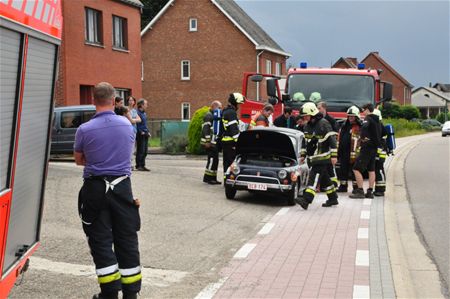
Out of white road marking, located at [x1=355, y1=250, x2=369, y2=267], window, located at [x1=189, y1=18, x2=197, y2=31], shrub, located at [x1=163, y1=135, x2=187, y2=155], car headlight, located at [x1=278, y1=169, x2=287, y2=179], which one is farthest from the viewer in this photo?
window, located at [x1=189, y1=18, x2=197, y2=31]

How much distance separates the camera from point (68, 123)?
19734mm

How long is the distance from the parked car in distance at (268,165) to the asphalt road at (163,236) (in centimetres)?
38

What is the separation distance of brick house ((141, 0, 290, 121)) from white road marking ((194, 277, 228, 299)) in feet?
116

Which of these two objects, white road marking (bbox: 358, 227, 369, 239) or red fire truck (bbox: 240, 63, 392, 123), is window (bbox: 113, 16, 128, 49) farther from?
white road marking (bbox: 358, 227, 369, 239)

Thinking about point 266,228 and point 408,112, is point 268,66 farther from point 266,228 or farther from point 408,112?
point 408,112

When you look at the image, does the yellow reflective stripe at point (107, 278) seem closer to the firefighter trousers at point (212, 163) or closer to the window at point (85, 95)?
the firefighter trousers at point (212, 163)

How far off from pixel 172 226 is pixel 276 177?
2964mm

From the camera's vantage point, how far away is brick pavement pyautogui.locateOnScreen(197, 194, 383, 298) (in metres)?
6.00

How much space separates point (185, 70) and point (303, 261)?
37390 mm

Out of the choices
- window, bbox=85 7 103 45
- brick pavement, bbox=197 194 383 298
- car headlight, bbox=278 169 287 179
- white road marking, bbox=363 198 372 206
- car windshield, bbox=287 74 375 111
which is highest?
window, bbox=85 7 103 45

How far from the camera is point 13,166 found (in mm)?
4184

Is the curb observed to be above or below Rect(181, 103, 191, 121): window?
below

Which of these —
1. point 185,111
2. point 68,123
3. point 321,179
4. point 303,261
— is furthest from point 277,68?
point 303,261

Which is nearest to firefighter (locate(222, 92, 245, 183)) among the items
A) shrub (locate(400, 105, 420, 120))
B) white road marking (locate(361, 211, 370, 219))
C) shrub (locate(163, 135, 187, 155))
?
white road marking (locate(361, 211, 370, 219))
